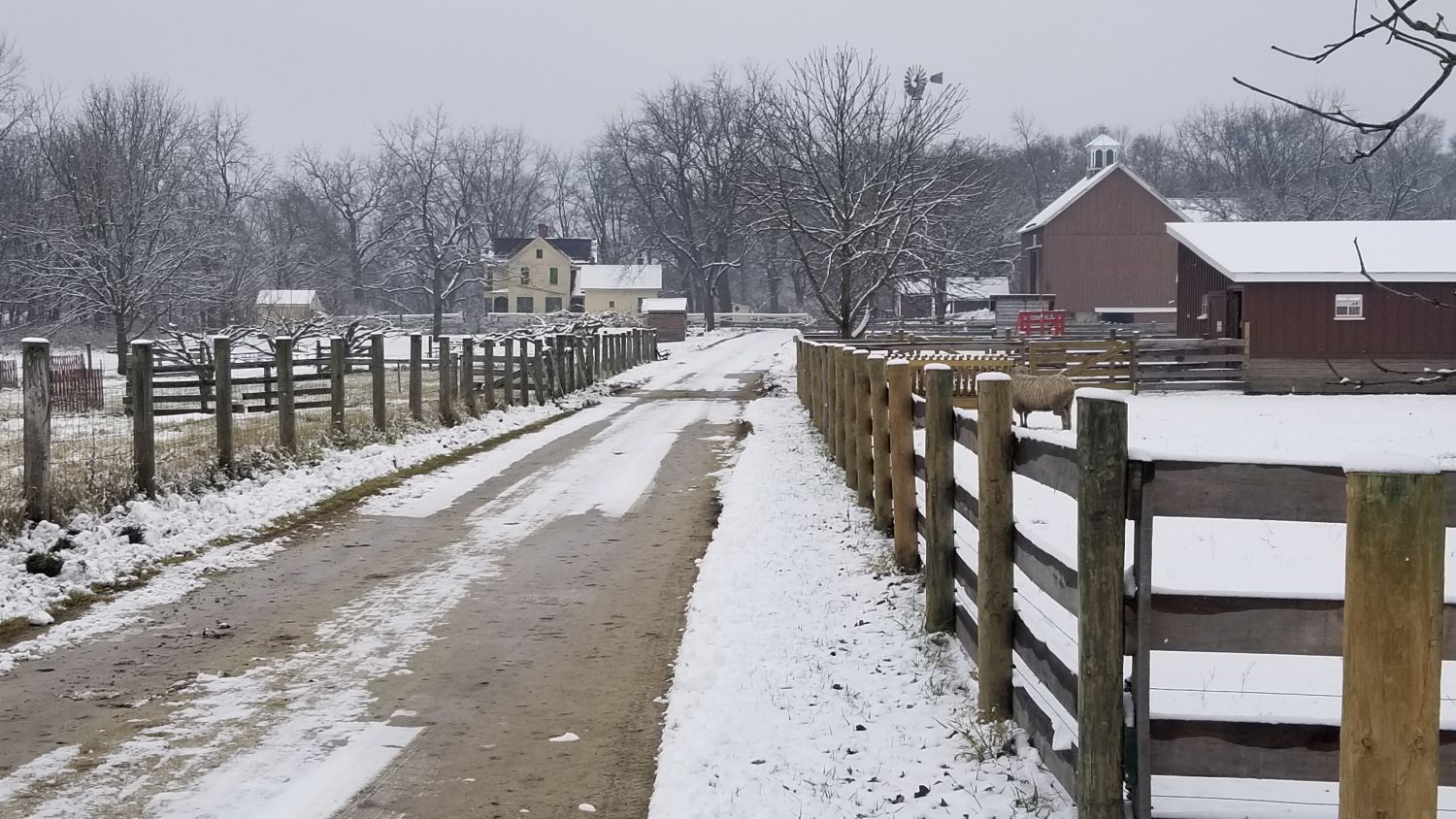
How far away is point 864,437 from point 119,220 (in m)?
38.6

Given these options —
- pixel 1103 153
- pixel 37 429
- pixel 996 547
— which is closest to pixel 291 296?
pixel 1103 153

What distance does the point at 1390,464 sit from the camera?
2.81m

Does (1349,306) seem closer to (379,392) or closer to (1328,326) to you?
(1328,326)

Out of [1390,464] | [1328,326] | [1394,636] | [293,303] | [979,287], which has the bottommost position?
[1394,636]

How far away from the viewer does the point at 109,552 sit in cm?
897

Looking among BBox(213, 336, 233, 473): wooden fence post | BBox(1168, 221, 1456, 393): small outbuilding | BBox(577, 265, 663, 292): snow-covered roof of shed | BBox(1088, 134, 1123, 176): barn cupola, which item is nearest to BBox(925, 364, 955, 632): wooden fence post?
BBox(213, 336, 233, 473): wooden fence post

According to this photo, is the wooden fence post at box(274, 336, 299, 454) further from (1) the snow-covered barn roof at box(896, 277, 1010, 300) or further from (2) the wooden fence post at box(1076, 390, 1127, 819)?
(1) the snow-covered barn roof at box(896, 277, 1010, 300)

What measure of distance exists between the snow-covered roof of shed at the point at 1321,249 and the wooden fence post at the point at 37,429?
27.6 m

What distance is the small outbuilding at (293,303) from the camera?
60.2 m

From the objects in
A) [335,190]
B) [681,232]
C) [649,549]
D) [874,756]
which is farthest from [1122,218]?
[874,756]

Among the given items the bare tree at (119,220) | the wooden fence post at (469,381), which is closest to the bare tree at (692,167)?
the bare tree at (119,220)

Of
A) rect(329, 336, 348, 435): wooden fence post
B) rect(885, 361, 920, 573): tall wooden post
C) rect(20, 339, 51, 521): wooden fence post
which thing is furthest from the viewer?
rect(329, 336, 348, 435): wooden fence post

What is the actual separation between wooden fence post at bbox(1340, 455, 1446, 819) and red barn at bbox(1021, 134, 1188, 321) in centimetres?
6243

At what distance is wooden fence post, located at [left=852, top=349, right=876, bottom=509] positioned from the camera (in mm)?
10625
